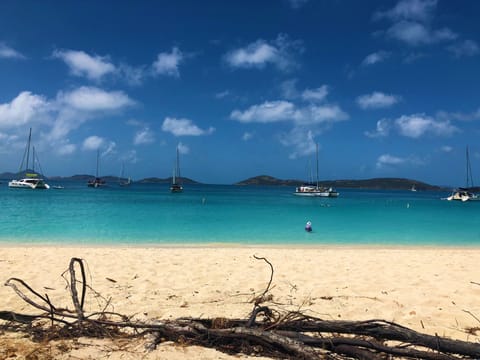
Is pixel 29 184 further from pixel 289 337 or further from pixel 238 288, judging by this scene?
pixel 289 337

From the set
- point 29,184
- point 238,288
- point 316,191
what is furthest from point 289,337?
point 29,184

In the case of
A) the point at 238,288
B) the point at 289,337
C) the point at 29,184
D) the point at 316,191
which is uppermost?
the point at 29,184

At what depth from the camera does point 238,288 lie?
7.09 m

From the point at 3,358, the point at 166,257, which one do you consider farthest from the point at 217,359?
the point at 166,257

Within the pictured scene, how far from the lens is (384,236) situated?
20062 mm

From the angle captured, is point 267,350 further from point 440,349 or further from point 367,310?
point 367,310

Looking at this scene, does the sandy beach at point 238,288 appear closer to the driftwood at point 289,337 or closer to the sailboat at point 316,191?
the driftwood at point 289,337

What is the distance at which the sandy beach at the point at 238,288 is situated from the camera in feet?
15.6

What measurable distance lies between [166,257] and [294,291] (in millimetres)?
4981

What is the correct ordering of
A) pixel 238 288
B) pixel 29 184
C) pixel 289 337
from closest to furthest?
1. pixel 289 337
2. pixel 238 288
3. pixel 29 184

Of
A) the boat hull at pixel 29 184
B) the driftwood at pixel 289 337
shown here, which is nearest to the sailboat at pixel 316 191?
the boat hull at pixel 29 184

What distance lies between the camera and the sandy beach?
4.75 meters

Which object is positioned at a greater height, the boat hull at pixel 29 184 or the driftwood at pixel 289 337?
the boat hull at pixel 29 184

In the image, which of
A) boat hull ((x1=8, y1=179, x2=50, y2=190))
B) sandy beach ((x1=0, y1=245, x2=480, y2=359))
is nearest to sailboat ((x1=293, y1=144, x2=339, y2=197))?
boat hull ((x1=8, y1=179, x2=50, y2=190))
